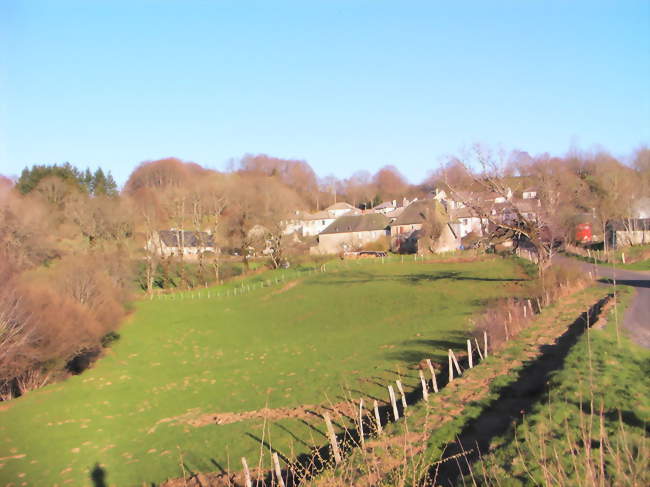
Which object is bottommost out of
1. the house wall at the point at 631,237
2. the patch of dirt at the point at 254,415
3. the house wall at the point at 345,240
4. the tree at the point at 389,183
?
the patch of dirt at the point at 254,415

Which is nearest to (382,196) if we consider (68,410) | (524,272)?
(524,272)

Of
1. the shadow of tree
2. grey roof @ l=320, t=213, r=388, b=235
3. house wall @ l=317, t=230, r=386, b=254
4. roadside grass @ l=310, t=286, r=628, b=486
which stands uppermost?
grey roof @ l=320, t=213, r=388, b=235

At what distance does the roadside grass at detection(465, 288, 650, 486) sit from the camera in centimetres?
704

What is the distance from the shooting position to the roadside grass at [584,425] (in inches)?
277

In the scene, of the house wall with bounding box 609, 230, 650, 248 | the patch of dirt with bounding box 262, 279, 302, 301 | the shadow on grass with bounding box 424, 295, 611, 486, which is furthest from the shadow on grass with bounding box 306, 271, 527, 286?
the shadow on grass with bounding box 424, 295, 611, 486

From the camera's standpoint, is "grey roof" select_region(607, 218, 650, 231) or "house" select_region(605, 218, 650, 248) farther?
"grey roof" select_region(607, 218, 650, 231)

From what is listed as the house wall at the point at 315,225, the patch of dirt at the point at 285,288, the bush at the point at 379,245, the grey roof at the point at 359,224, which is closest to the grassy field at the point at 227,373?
the patch of dirt at the point at 285,288

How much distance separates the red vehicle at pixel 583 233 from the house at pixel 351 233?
84.7 ft

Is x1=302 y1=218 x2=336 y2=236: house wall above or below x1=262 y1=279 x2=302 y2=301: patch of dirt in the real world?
above

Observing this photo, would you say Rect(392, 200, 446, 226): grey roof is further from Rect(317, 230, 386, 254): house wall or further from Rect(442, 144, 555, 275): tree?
Rect(442, 144, 555, 275): tree

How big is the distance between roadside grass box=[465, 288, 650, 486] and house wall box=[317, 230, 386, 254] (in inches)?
2325

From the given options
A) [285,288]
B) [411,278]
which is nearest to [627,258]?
[411,278]

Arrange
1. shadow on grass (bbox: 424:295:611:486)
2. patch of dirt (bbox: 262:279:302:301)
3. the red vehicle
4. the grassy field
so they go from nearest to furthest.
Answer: shadow on grass (bbox: 424:295:611:486) < the grassy field < patch of dirt (bbox: 262:279:302:301) < the red vehicle

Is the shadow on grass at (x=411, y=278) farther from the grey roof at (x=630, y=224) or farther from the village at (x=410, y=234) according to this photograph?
the grey roof at (x=630, y=224)
